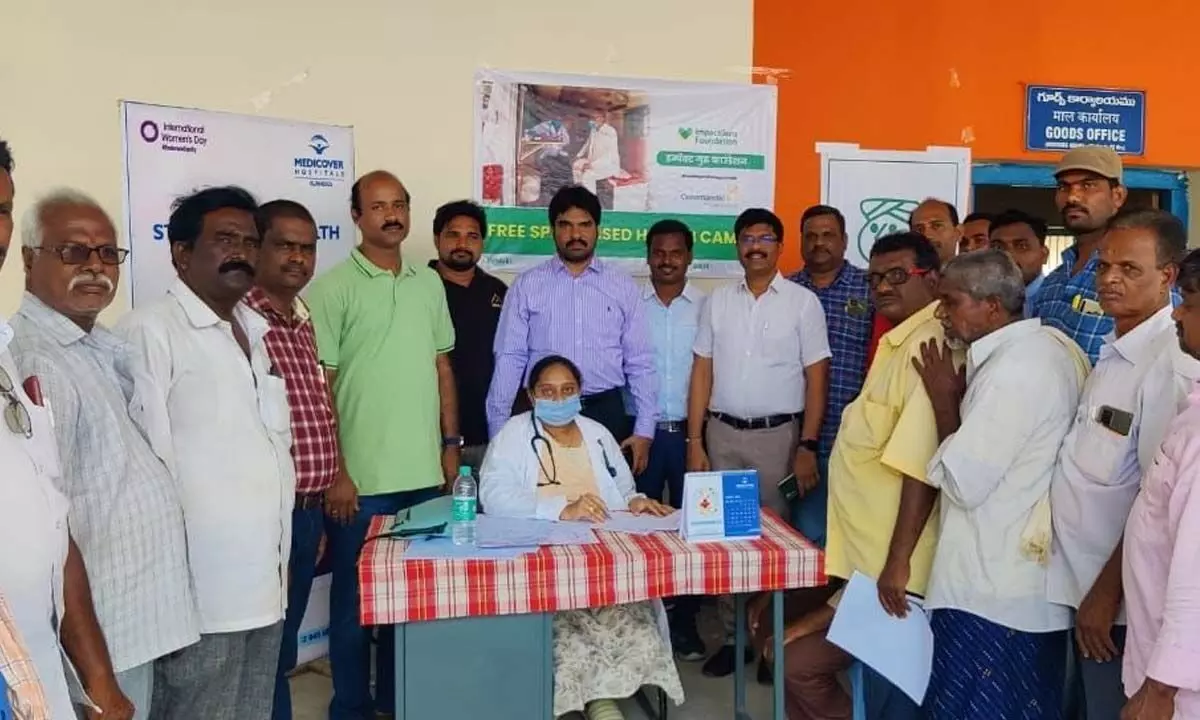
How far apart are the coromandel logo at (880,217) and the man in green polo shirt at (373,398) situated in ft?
7.79

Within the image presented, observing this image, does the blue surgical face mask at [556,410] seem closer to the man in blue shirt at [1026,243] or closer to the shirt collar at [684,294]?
the shirt collar at [684,294]

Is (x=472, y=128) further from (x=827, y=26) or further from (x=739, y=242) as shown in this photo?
(x=827, y=26)

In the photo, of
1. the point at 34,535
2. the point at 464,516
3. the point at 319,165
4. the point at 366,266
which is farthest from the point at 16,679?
the point at 319,165

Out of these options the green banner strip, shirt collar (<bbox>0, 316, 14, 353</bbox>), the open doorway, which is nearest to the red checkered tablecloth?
shirt collar (<bbox>0, 316, 14, 353</bbox>)

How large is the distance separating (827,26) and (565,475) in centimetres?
273

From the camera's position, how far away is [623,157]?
425 centimetres

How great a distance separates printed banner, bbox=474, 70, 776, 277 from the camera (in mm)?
4109

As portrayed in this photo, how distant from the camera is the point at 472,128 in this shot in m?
4.05

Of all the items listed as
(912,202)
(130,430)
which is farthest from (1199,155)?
(130,430)

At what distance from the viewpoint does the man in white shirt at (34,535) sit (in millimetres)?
1353

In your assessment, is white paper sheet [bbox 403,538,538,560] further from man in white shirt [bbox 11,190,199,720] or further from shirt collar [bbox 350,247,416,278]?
shirt collar [bbox 350,247,416,278]

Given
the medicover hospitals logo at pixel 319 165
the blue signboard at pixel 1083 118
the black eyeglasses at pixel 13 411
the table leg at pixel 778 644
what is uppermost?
the blue signboard at pixel 1083 118

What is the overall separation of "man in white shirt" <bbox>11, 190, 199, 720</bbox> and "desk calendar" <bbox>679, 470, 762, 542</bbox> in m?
1.35

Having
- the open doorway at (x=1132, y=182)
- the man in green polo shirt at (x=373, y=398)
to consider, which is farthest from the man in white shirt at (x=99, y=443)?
the open doorway at (x=1132, y=182)
